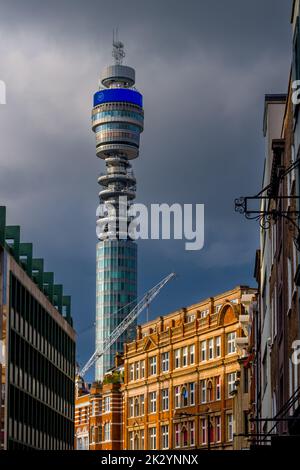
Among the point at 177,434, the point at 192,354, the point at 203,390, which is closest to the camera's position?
the point at 203,390

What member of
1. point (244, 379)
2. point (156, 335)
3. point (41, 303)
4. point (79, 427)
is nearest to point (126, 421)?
point (156, 335)

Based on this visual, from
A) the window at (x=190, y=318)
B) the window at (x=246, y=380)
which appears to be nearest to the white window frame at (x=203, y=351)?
the window at (x=190, y=318)

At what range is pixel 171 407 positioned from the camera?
12681cm

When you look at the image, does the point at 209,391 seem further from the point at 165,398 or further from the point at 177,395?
the point at 165,398

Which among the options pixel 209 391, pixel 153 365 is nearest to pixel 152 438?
pixel 153 365

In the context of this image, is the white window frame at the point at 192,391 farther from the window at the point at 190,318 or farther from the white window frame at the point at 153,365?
the white window frame at the point at 153,365

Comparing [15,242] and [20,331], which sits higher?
[15,242]

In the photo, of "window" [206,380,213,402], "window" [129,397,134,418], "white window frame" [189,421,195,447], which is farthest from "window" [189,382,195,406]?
"window" [129,397,134,418]

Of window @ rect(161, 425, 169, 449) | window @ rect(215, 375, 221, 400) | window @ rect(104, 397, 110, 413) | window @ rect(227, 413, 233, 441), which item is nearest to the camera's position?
window @ rect(227, 413, 233, 441)

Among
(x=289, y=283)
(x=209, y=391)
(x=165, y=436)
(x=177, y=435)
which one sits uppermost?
(x=209, y=391)

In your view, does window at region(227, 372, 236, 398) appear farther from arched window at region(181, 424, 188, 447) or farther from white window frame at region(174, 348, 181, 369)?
white window frame at region(174, 348, 181, 369)
